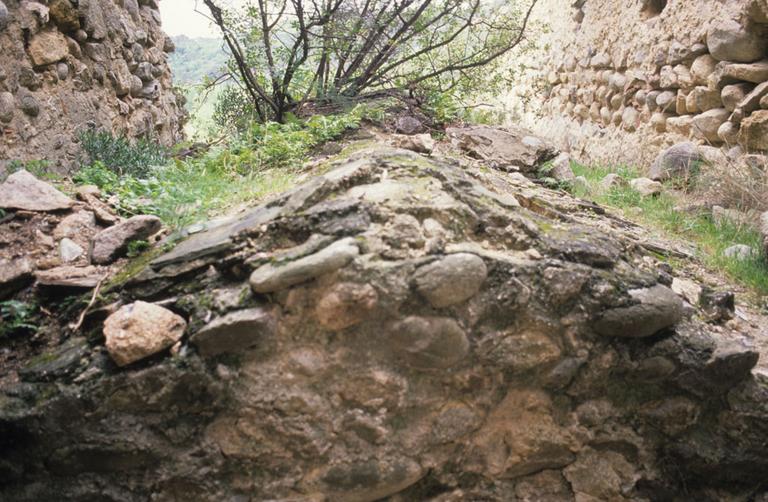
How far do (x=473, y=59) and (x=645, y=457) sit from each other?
4487 mm

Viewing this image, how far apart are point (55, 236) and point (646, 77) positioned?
4988 millimetres

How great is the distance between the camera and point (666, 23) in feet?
15.9

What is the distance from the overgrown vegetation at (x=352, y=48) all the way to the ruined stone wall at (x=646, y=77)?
1.02 m

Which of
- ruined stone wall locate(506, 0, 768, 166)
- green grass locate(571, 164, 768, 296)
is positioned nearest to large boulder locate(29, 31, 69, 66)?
green grass locate(571, 164, 768, 296)

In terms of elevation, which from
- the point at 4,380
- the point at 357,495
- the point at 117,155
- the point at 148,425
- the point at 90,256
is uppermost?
the point at 117,155

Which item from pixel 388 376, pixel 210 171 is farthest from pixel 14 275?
pixel 210 171

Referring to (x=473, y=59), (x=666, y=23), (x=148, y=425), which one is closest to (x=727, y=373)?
(x=148, y=425)

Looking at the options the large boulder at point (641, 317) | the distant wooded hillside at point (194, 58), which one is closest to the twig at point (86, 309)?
the large boulder at point (641, 317)

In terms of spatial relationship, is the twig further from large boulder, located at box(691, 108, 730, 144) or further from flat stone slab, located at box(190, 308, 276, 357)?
large boulder, located at box(691, 108, 730, 144)

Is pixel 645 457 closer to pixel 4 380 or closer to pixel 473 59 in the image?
pixel 4 380

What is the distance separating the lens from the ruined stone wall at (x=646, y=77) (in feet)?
12.6

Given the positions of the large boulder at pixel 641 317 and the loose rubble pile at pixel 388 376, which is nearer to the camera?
the loose rubble pile at pixel 388 376

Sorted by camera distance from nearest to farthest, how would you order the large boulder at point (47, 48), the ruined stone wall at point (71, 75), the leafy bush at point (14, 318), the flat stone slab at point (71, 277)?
1. the leafy bush at point (14, 318)
2. the flat stone slab at point (71, 277)
3. the ruined stone wall at point (71, 75)
4. the large boulder at point (47, 48)

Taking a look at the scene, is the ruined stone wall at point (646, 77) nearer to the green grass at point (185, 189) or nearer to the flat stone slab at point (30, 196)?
the green grass at point (185, 189)
